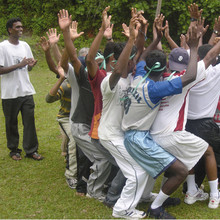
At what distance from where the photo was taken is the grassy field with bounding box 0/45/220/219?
4402 mm

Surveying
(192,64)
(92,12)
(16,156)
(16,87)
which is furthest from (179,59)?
(92,12)

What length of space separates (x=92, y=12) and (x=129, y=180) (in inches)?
440

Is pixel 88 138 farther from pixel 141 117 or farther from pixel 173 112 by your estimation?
pixel 173 112

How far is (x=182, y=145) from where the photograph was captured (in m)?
4.05

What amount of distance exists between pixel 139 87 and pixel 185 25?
31.0ft

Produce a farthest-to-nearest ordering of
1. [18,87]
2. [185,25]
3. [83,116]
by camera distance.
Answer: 1. [185,25]
2. [18,87]
3. [83,116]

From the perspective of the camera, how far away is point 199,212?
445cm

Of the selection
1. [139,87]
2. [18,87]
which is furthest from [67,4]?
[139,87]

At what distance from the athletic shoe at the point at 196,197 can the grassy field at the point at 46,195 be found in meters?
0.06

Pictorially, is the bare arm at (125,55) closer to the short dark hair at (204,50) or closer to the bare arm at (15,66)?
the short dark hair at (204,50)

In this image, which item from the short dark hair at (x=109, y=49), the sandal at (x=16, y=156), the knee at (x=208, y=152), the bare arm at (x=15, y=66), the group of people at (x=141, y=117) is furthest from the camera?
the sandal at (x=16, y=156)

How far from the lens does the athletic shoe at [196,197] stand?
4.64 m

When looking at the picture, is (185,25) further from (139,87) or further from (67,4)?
(139,87)

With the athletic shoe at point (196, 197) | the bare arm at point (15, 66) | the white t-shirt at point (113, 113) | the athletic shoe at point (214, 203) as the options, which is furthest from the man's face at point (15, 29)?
the athletic shoe at point (214, 203)
